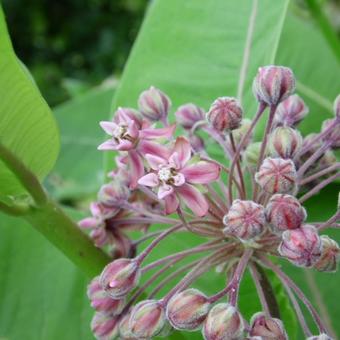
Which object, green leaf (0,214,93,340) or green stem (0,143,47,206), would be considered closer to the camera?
green stem (0,143,47,206)

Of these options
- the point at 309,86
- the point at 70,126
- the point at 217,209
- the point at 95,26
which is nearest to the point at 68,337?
the point at 217,209

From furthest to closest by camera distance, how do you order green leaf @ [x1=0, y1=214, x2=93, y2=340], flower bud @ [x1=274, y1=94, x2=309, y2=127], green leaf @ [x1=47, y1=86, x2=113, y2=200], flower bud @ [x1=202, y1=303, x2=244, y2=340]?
→ green leaf @ [x1=47, y1=86, x2=113, y2=200]
green leaf @ [x1=0, y1=214, x2=93, y2=340]
flower bud @ [x1=274, y1=94, x2=309, y2=127]
flower bud @ [x1=202, y1=303, x2=244, y2=340]

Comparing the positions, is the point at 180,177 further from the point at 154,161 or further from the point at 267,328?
the point at 267,328

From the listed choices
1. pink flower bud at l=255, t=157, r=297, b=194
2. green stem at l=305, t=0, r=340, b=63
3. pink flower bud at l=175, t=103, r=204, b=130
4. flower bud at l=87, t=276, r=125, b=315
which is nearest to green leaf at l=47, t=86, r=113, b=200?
green stem at l=305, t=0, r=340, b=63

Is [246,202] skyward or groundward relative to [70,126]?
skyward

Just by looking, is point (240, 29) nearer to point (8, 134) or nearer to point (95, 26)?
point (8, 134)

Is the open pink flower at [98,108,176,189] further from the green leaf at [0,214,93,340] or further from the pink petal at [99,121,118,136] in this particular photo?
the green leaf at [0,214,93,340]

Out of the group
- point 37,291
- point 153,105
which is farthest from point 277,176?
point 37,291
